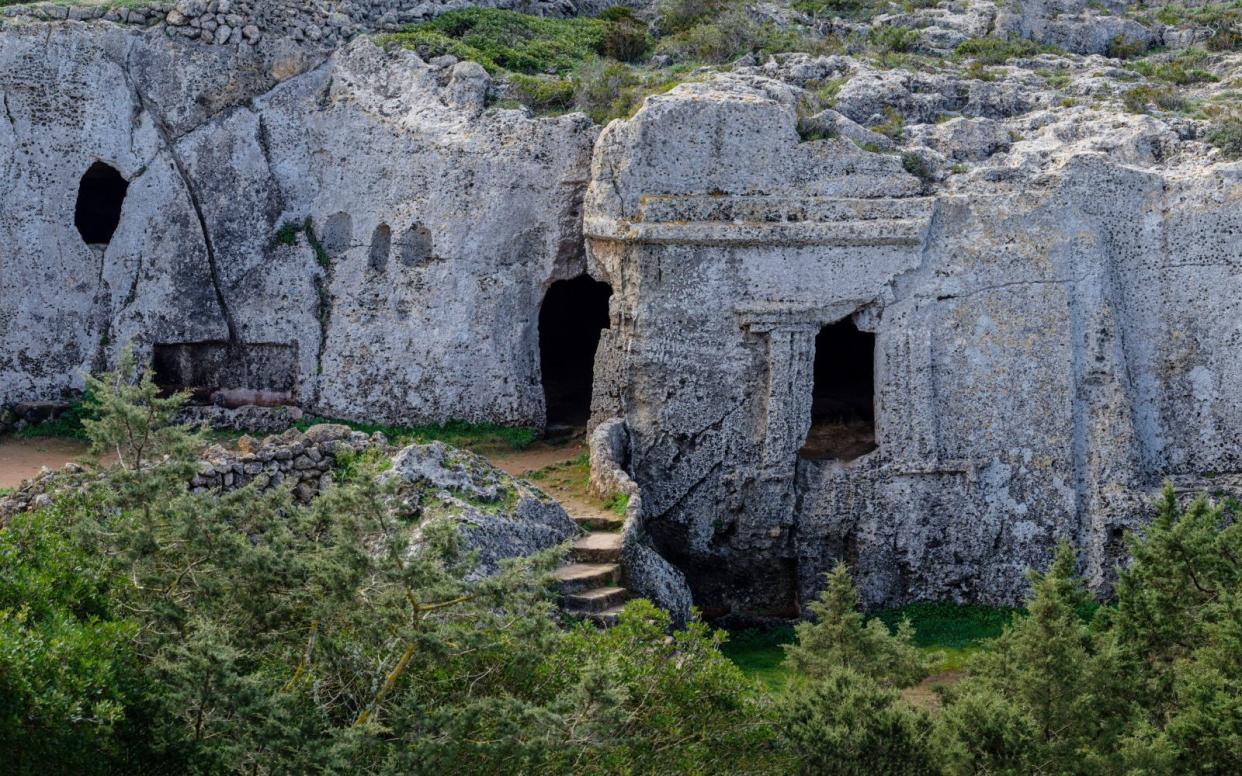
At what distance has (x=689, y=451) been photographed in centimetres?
1812

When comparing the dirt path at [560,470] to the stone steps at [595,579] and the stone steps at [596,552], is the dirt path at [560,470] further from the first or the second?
the stone steps at [596,552]

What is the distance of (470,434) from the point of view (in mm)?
19672

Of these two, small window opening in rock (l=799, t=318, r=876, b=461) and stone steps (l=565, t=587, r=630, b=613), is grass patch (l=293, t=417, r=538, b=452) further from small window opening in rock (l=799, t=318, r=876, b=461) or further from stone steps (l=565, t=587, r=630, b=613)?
stone steps (l=565, t=587, r=630, b=613)

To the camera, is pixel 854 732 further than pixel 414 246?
No

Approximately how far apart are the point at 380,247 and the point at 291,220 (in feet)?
4.36

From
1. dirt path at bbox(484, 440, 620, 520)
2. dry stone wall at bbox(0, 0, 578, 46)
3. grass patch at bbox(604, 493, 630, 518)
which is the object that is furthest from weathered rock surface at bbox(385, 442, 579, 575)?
dry stone wall at bbox(0, 0, 578, 46)

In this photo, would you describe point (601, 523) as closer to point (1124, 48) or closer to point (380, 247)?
point (380, 247)

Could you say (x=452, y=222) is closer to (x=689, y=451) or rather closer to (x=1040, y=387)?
(x=689, y=451)

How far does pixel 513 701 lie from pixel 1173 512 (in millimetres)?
7819

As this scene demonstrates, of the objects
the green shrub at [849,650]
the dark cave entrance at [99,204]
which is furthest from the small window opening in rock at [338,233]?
the green shrub at [849,650]

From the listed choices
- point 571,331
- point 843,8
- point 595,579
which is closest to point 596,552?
point 595,579

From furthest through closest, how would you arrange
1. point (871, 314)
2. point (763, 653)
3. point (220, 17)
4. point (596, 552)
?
point (220, 17) < point (871, 314) < point (763, 653) < point (596, 552)

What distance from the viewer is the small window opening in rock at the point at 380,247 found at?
20.4 metres

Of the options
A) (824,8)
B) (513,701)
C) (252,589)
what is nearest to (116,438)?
(252,589)
